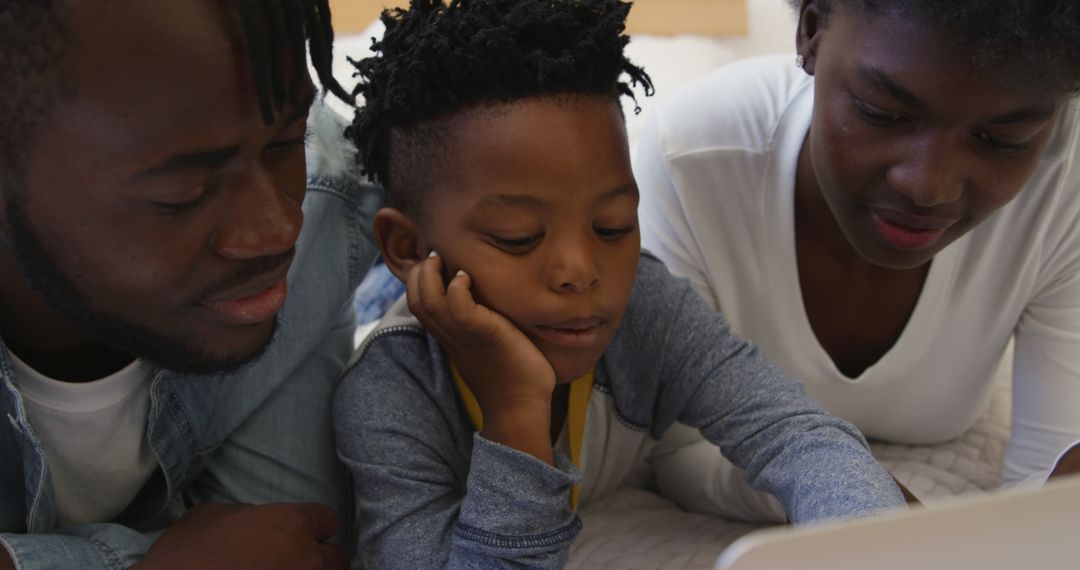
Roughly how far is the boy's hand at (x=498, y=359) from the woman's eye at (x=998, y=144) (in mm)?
447

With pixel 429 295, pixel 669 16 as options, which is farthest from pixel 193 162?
pixel 669 16

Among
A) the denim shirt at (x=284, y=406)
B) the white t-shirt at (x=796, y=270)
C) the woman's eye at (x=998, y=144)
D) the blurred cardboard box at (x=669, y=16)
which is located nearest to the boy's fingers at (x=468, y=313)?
the denim shirt at (x=284, y=406)

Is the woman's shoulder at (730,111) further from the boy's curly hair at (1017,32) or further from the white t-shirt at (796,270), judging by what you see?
the boy's curly hair at (1017,32)

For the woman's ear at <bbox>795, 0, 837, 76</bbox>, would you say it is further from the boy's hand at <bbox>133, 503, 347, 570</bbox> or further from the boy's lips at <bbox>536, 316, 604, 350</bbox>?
the boy's hand at <bbox>133, 503, 347, 570</bbox>

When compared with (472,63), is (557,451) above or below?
below

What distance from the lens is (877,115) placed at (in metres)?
0.99

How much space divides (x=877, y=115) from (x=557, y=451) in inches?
17.0

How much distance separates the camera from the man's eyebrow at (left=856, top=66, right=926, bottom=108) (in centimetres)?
95

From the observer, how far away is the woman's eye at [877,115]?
0.98 m

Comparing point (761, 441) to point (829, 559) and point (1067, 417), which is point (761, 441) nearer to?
point (1067, 417)

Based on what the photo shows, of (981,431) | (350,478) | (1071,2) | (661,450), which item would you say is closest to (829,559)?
(1071,2)

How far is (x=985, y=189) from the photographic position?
100 cm

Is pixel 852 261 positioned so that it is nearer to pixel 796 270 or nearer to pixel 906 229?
pixel 796 270

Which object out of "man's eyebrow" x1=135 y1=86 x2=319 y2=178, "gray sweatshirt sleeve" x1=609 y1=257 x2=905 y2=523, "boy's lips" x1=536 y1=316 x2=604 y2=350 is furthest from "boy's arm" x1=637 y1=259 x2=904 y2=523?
"man's eyebrow" x1=135 y1=86 x2=319 y2=178
